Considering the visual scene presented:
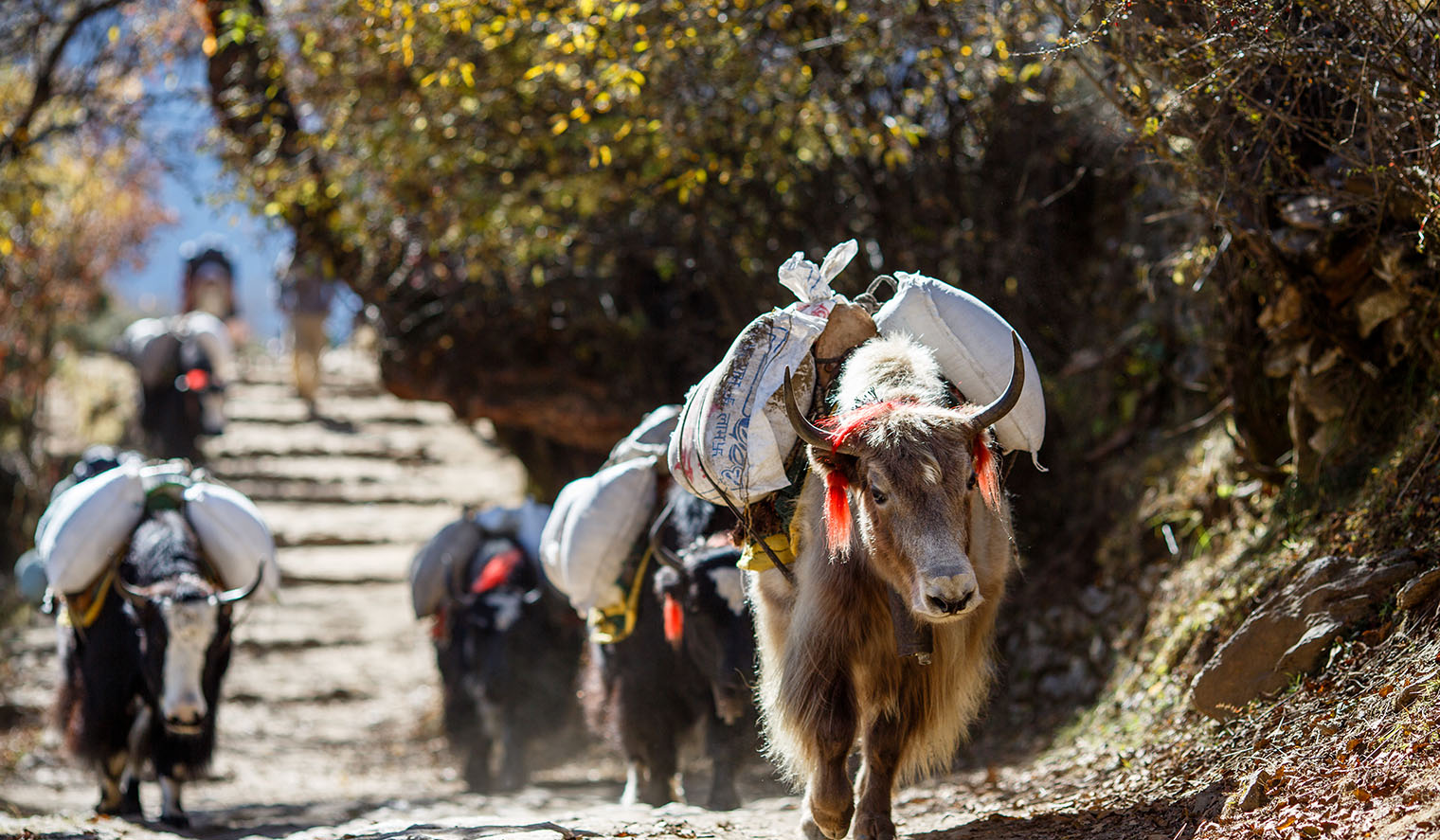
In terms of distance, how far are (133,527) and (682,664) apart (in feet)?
8.65

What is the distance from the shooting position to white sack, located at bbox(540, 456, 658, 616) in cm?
506

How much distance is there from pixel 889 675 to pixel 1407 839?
1.35 meters

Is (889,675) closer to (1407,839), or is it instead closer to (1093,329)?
(1407,839)

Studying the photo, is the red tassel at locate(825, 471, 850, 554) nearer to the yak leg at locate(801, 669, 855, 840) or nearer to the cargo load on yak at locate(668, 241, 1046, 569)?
the cargo load on yak at locate(668, 241, 1046, 569)

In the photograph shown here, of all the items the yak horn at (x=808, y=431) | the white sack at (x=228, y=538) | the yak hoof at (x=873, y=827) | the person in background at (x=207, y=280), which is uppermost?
the person in background at (x=207, y=280)

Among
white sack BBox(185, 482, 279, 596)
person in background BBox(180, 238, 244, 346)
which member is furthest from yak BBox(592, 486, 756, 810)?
person in background BBox(180, 238, 244, 346)

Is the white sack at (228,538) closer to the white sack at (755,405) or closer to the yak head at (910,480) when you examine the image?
the white sack at (755,405)

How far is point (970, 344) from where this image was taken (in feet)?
12.2

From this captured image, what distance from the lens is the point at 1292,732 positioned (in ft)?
11.2

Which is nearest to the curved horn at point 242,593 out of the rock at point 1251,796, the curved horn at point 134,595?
the curved horn at point 134,595

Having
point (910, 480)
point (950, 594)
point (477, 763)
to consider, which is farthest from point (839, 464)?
point (477, 763)

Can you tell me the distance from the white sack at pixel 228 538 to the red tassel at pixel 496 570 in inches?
55.9

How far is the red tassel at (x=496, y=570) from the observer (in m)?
7.07

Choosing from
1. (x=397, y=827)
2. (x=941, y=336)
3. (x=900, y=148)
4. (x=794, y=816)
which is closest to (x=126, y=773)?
(x=397, y=827)
